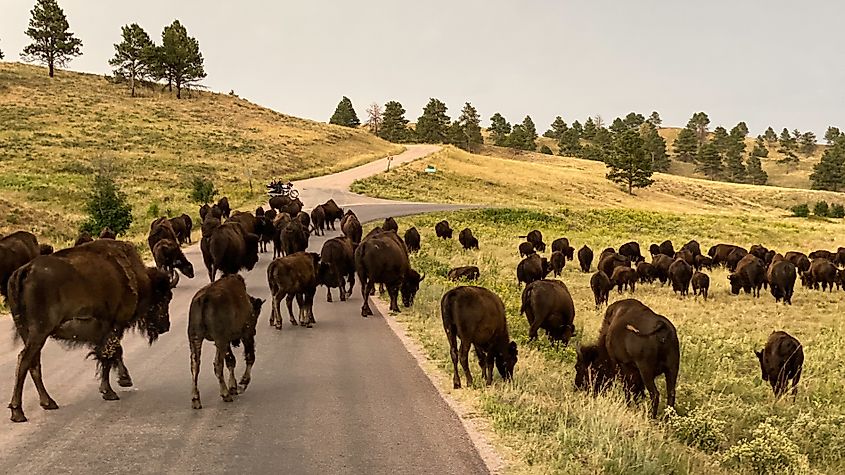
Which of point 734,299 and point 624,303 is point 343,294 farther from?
point 734,299

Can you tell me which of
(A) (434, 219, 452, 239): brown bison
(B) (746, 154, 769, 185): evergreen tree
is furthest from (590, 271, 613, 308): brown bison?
(B) (746, 154, 769, 185): evergreen tree

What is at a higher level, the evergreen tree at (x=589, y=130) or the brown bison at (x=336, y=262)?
the evergreen tree at (x=589, y=130)

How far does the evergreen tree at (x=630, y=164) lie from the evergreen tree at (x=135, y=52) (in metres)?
61.2

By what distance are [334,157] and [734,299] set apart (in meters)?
63.7

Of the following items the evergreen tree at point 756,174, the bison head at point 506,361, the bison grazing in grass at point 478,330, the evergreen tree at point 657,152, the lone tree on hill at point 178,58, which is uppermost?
the lone tree on hill at point 178,58

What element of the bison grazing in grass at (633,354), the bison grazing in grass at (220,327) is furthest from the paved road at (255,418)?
the bison grazing in grass at (633,354)

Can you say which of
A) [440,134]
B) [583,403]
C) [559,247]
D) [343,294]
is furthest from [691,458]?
[440,134]

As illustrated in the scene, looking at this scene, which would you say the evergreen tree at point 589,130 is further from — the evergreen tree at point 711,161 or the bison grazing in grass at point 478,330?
the bison grazing in grass at point 478,330

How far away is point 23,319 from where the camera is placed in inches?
302

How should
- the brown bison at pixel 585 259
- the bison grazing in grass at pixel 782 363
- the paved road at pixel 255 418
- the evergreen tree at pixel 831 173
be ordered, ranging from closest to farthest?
1. the paved road at pixel 255 418
2. the bison grazing in grass at pixel 782 363
3. the brown bison at pixel 585 259
4. the evergreen tree at pixel 831 173

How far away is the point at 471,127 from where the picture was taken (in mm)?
124188

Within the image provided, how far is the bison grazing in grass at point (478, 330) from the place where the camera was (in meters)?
9.36

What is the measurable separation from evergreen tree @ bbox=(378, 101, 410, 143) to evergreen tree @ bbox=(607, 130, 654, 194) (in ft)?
168

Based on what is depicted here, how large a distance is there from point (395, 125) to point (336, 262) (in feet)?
378
